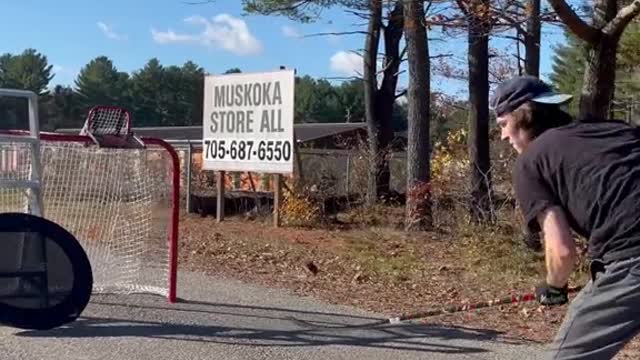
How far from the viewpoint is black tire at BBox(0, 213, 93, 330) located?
7.44 metres

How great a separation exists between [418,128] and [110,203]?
27.1 feet

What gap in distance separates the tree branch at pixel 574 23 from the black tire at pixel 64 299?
19.2ft

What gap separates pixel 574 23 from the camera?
425 inches

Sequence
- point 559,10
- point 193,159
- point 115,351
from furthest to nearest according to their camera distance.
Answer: point 193,159, point 559,10, point 115,351

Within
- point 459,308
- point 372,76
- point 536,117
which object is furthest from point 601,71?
point 372,76

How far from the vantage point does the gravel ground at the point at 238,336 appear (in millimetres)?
7191

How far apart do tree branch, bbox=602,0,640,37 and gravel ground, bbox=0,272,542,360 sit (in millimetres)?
4199

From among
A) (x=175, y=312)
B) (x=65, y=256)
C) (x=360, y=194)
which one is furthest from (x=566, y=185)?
(x=360, y=194)

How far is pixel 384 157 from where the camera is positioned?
790 inches

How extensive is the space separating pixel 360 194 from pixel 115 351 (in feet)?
40.7

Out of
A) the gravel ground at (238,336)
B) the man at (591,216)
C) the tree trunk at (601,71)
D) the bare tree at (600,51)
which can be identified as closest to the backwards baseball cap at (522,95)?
the man at (591,216)

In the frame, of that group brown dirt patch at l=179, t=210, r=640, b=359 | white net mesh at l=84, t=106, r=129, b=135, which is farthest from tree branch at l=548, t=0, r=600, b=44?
white net mesh at l=84, t=106, r=129, b=135

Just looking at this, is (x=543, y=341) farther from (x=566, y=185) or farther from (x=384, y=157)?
(x=384, y=157)

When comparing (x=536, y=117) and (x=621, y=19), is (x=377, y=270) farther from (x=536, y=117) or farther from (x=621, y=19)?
(x=536, y=117)
